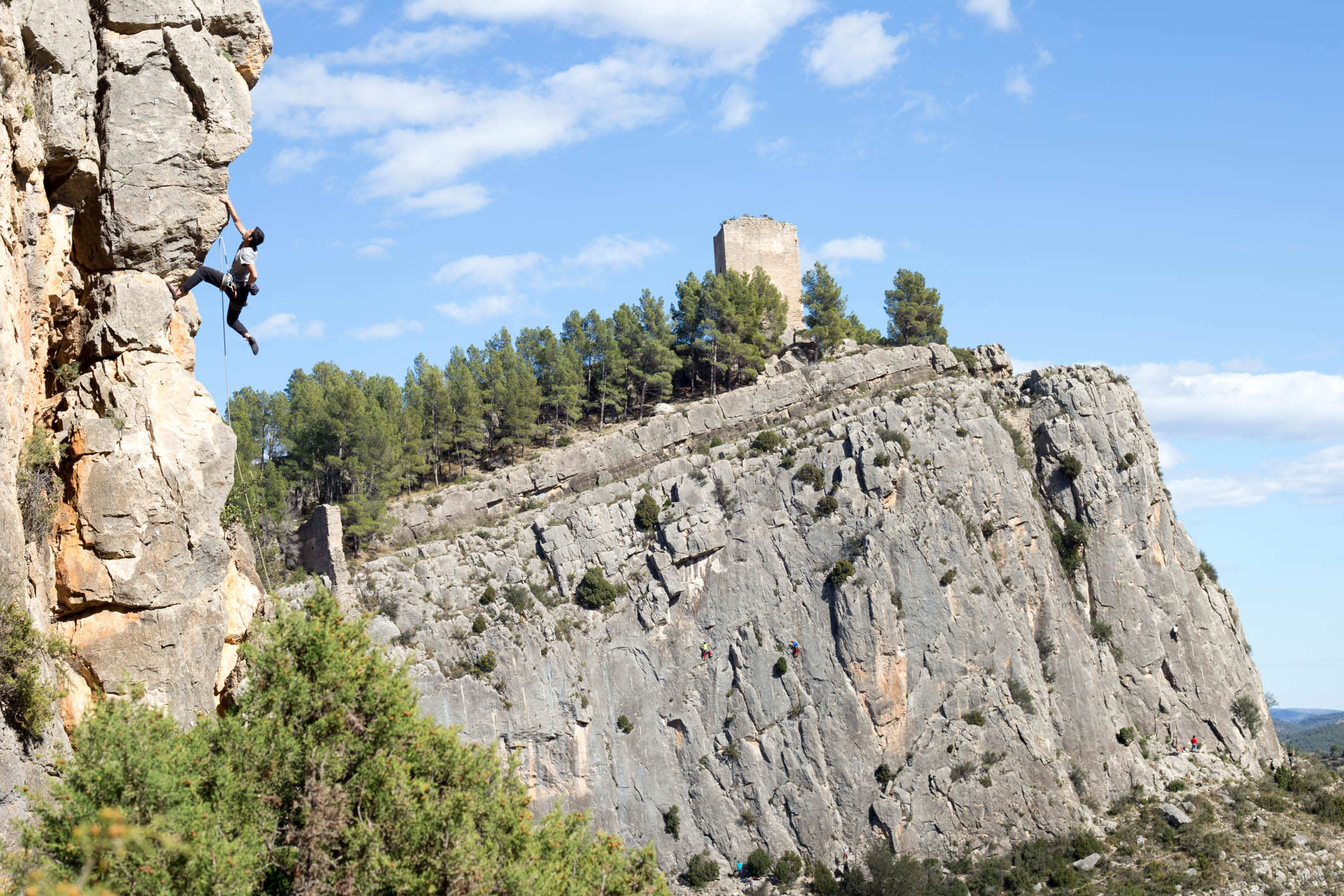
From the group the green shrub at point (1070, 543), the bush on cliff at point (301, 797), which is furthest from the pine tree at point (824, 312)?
the bush on cliff at point (301, 797)

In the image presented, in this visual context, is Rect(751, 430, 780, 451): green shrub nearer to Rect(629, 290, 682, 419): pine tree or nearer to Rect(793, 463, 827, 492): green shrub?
Rect(793, 463, 827, 492): green shrub

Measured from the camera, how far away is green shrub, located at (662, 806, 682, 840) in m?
46.1

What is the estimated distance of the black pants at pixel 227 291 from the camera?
17.5 metres

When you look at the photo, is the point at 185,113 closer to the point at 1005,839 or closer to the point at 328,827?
the point at 328,827

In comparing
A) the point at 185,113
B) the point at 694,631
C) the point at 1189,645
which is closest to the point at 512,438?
the point at 694,631

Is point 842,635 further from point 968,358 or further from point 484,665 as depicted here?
point 968,358

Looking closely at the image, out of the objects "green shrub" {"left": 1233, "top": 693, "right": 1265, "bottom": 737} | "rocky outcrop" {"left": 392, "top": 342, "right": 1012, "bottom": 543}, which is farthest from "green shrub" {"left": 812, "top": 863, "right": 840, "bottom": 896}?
"green shrub" {"left": 1233, "top": 693, "right": 1265, "bottom": 737}

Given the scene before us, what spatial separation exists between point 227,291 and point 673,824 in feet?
113

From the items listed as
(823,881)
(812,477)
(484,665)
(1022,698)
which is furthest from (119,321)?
(1022,698)

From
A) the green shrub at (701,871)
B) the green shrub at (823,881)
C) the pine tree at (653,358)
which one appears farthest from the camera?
the pine tree at (653,358)

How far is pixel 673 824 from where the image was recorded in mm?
46219

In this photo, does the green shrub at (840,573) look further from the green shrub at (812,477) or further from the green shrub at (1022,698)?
the green shrub at (1022,698)

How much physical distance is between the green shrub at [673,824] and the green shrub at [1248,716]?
99.8 feet

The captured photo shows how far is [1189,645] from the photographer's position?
57.2 metres
